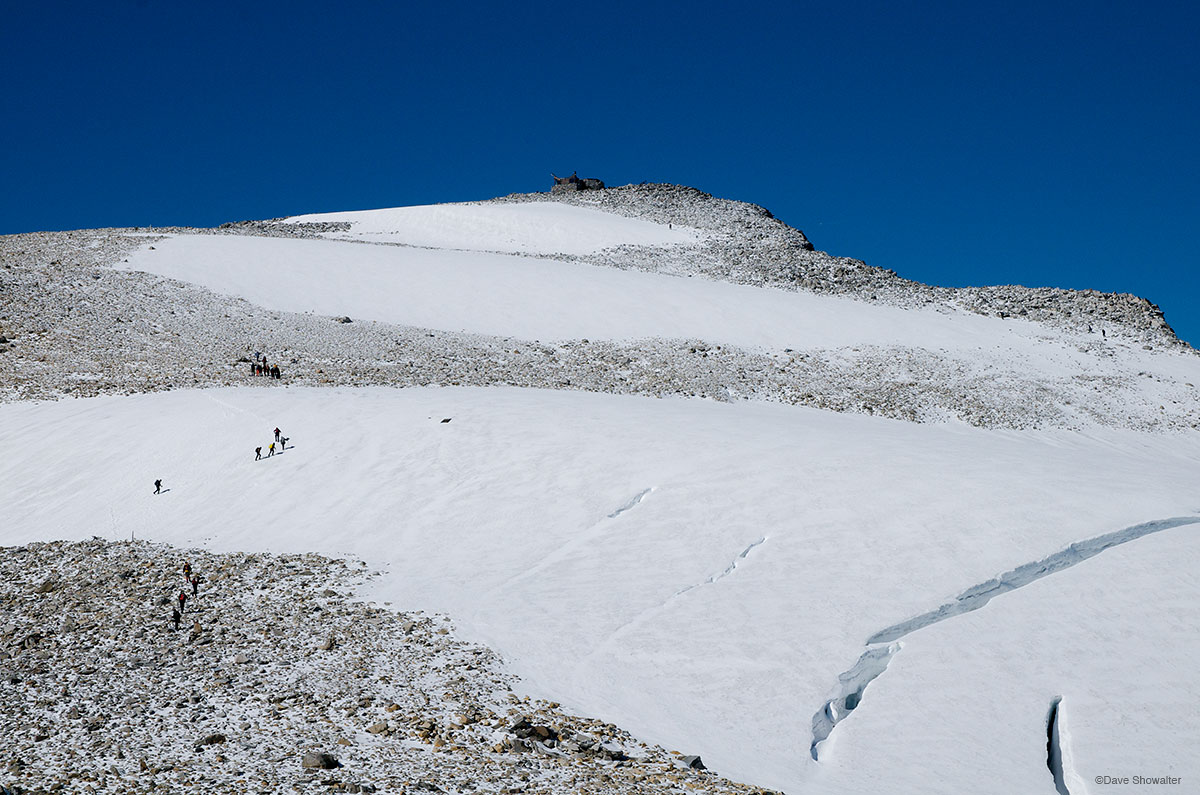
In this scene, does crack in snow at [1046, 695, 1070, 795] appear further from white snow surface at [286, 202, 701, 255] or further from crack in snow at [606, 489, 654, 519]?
white snow surface at [286, 202, 701, 255]

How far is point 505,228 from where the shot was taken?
224 feet

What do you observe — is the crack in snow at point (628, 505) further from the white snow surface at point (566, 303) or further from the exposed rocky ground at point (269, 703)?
the white snow surface at point (566, 303)

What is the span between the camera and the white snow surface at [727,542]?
12836 millimetres

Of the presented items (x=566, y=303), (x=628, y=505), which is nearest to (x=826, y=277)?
(x=566, y=303)

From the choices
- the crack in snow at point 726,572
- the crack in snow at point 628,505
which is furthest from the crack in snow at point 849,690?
→ the crack in snow at point 628,505

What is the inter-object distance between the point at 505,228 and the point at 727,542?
53.5 meters

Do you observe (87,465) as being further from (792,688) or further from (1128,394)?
(1128,394)

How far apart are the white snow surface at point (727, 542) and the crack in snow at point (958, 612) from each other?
0.52ft

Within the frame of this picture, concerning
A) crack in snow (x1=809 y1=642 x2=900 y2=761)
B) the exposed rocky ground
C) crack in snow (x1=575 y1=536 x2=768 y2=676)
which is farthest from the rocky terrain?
crack in snow (x1=809 y1=642 x2=900 y2=761)

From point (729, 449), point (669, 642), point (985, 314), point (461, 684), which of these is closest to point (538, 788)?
point (461, 684)

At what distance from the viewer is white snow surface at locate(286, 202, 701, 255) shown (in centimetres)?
6338

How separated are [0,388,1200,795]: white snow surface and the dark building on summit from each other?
6241cm

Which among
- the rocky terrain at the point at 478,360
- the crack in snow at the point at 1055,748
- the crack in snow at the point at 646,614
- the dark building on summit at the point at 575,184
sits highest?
the dark building on summit at the point at 575,184

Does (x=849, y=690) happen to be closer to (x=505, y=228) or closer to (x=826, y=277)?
(x=826, y=277)
